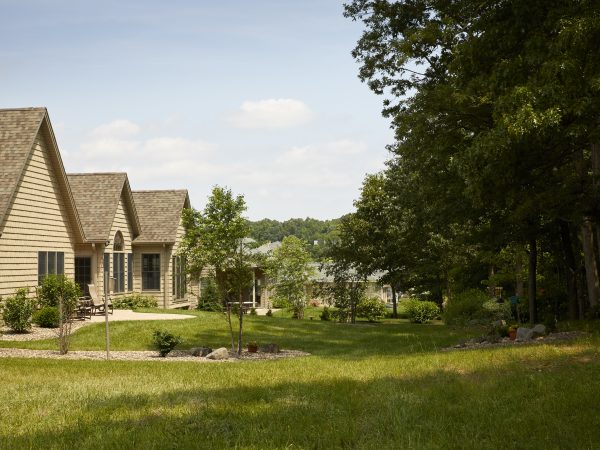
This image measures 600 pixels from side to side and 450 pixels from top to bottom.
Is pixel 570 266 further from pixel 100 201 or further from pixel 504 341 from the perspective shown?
pixel 100 201

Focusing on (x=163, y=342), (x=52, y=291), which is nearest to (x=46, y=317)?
(x=52, y=291)

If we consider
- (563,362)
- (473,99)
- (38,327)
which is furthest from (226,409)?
(38,327)

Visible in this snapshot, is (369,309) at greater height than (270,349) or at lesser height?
greater

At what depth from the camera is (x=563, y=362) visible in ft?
37.9

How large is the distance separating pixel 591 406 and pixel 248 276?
12517mm

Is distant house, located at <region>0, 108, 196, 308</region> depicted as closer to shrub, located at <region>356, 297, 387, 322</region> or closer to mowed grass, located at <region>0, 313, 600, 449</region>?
mowed grass, located at <region>0, 313, 600, 449</region>

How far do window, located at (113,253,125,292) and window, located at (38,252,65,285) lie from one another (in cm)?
637

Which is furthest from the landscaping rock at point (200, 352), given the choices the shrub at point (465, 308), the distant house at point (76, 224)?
the shrub at point (465, 308)

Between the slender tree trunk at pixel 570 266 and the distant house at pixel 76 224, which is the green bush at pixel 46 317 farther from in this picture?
the slender tree trunk at pixel 570 266

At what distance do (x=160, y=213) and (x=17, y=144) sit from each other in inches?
563

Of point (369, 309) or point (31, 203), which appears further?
point (369, 309)

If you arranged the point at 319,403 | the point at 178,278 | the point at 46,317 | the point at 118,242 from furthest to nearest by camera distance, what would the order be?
the point at 178,278 → the point at 118,242 → the point at 46,317 → the point at 319,403

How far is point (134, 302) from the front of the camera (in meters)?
34.6

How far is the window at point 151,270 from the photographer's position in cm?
3684
